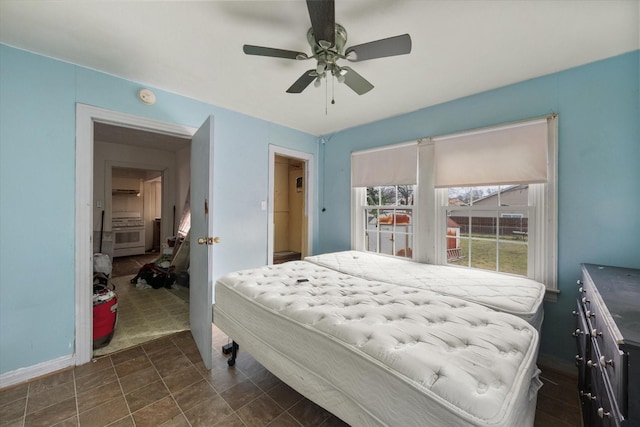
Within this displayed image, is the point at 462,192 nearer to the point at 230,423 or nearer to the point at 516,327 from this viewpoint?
the point at 516,327

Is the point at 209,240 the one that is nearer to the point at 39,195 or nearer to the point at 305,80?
the point at 39,195

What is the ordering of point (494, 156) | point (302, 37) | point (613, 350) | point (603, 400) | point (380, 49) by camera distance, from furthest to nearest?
point (494, 156) < point (302, 37) < point (380, 49) < point (603, 400) < point (613, 350)

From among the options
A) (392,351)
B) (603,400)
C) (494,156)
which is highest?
(494,156)

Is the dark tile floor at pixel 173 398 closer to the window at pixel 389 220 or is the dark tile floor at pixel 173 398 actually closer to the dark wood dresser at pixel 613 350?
the dark wood dresser at pixel 613 350

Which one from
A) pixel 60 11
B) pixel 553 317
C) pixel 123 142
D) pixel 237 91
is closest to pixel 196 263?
pixel 237 91

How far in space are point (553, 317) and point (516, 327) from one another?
1.25 metres

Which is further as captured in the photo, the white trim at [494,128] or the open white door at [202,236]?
the white trim at [494,128]

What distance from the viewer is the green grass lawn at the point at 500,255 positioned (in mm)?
2274

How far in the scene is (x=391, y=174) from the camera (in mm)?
3094

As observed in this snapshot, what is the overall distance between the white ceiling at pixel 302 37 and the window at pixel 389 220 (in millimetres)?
1248

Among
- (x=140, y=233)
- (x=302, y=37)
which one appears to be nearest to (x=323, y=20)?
(x=302, y=37)

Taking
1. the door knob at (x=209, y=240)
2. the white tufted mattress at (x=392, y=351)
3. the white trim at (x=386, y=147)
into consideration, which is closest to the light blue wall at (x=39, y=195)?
the door knob at (x=209, y=240)

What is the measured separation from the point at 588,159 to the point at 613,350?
5.88 ft

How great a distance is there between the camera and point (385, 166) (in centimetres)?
315
